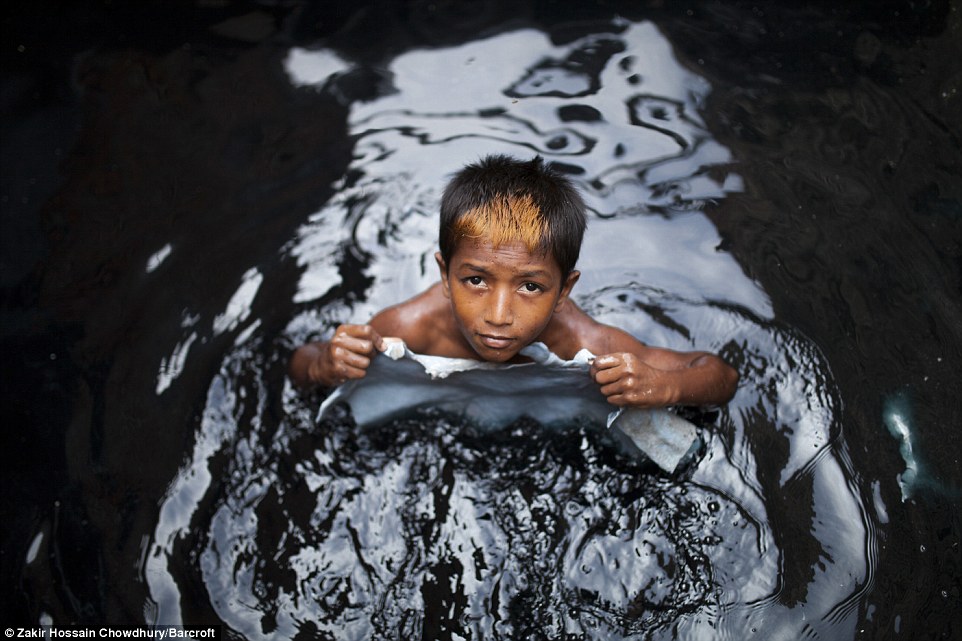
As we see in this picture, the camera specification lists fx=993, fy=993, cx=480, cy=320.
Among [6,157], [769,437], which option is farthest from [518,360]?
[6,157]

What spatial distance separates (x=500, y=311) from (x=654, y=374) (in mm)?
419

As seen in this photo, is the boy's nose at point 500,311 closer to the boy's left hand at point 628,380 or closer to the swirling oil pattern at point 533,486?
the boy's left hand at point 628,380

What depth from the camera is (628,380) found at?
208 centimetres

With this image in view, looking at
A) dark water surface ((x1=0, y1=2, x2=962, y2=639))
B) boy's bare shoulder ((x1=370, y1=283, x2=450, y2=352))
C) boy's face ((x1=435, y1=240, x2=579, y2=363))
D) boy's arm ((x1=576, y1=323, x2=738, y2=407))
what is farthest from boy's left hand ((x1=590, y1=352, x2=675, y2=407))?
boy's bare shoulder ((x1=370, y1=283, x2=450, y2=352))

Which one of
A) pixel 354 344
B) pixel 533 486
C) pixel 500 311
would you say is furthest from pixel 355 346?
pixel 533 486

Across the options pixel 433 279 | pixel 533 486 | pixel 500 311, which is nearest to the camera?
pixel 500 311

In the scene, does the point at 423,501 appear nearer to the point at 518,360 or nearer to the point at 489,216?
the point at 518,360

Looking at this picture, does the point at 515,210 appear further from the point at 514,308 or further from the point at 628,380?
the point at 628,380

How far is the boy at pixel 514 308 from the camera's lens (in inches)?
76.8

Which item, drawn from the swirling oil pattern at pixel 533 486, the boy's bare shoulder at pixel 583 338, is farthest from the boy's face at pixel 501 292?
the swirling oil pattern at pixel 533 486

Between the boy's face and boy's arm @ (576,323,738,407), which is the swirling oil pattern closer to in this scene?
boy's arm @ (576,323,738,407)

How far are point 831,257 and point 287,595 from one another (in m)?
1.66

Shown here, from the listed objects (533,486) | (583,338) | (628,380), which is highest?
(628,380)

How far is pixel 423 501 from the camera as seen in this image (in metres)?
2.29
